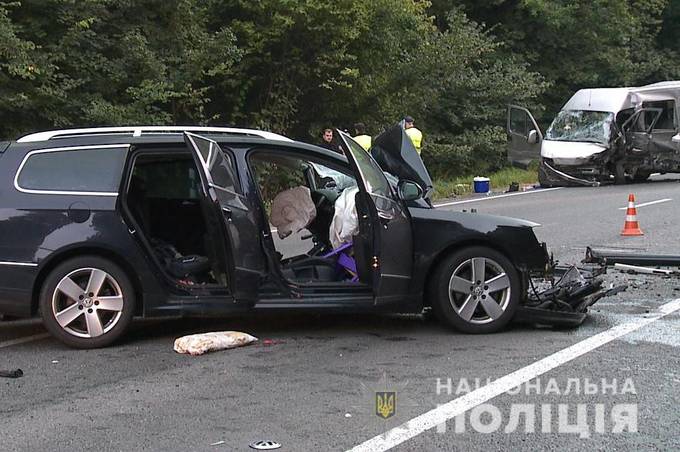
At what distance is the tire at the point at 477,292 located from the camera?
22.2 ft

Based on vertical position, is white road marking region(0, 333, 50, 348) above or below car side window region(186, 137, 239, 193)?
below

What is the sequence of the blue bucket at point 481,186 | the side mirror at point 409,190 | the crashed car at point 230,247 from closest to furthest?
the crashed car at point 230,247 < the side mirror at point 409,190 < the blue bucket at point 481,186

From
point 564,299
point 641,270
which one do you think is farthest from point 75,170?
point 641,270

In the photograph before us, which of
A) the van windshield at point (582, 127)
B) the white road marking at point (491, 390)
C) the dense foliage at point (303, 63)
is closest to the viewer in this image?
the white road marking at point (491, 390)

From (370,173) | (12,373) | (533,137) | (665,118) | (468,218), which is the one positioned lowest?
(12,373)

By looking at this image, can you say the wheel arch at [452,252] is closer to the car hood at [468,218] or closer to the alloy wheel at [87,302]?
the car hood at [468,218]

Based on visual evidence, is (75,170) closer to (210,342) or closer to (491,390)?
(210,342)

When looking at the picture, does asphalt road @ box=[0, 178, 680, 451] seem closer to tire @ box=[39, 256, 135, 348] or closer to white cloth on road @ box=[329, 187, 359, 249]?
tire @ box=[39, 256, 135, 348]

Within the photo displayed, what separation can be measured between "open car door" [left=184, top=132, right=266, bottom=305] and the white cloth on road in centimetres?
73

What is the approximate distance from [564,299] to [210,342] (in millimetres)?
2757

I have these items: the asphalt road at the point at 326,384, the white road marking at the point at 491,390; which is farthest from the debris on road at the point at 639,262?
the white road marking at the point at 491,390

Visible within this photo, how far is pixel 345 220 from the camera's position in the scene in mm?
7000

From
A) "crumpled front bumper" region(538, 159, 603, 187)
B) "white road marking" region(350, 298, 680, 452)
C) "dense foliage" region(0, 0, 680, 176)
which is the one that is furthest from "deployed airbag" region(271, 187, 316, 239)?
"crumpled front bumper" region(538, 159, 603, 187)

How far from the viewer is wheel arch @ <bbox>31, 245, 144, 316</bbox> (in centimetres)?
654
